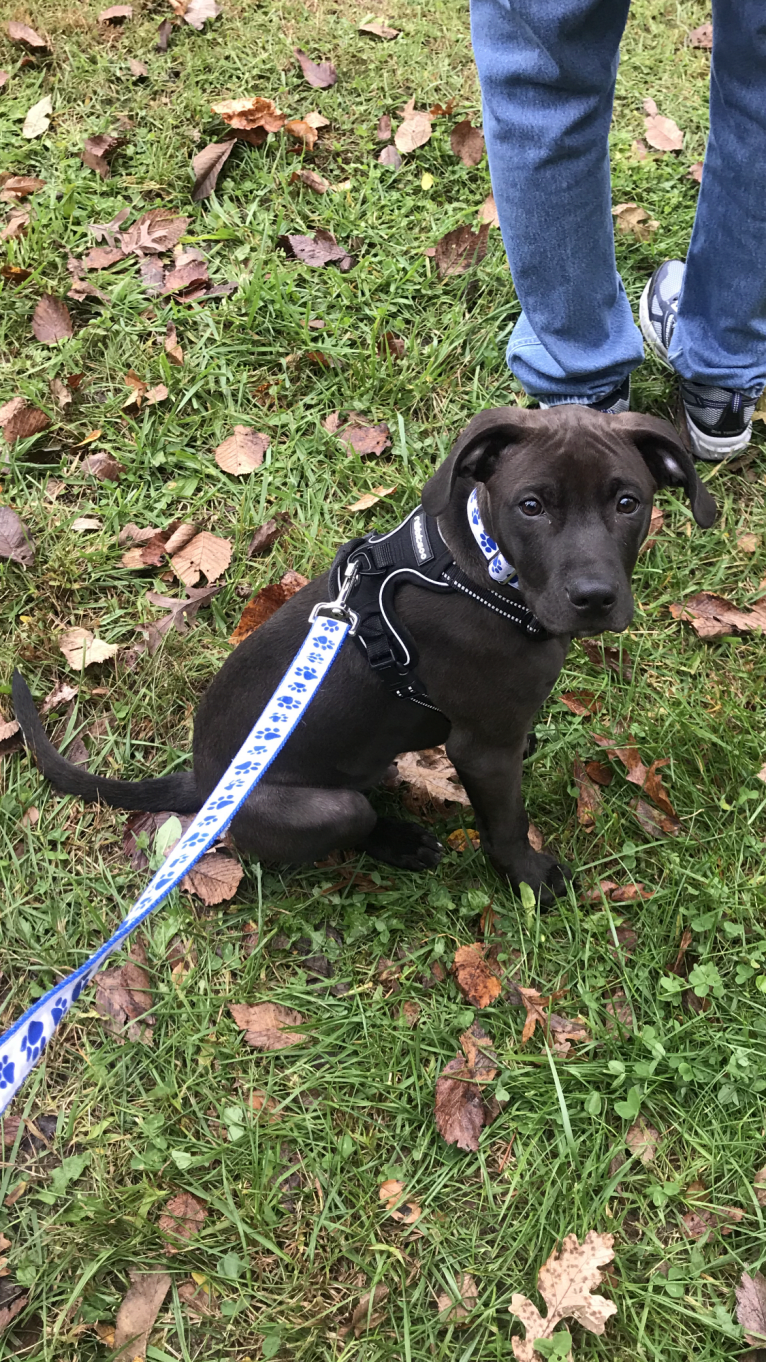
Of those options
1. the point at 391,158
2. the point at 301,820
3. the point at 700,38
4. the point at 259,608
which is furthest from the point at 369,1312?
the point at 700,38

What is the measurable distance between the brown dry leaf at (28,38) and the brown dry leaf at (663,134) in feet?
10.3

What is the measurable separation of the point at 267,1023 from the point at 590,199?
2819 mm

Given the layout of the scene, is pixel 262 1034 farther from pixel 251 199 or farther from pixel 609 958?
pixel 251 199

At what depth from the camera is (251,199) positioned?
15.4ft

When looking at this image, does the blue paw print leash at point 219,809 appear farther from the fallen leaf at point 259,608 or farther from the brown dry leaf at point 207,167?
the brown dry leaf at point 207,167

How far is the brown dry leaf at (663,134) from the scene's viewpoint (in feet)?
15.5

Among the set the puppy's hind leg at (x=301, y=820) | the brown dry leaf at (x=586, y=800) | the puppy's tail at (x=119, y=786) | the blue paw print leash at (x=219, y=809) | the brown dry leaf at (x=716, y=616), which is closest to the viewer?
the blue paw print leash at (x=219, y=809)

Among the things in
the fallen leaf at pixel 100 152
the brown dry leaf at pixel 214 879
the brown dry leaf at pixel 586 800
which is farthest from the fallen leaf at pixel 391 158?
the brown dry leaf at pixel 214 879

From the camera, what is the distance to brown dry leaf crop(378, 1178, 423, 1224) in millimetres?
2523

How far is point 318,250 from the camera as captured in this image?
4.50m

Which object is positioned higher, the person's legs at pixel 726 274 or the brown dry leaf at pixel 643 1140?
the person's legs at pixel 726 274

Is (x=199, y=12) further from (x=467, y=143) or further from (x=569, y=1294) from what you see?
(x=569, y=1294)

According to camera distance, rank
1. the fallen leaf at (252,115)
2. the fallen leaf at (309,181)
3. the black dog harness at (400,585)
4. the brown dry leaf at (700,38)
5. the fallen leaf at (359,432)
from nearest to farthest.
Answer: the black dog harness at (400,585) < the fallen leaf at (359,432) < the fallen leaf at (309,181) < the fallen leaf at (252,115) < the brown dry leaf at (700,38)

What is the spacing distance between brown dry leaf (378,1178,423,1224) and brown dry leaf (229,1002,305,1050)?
44 cm
